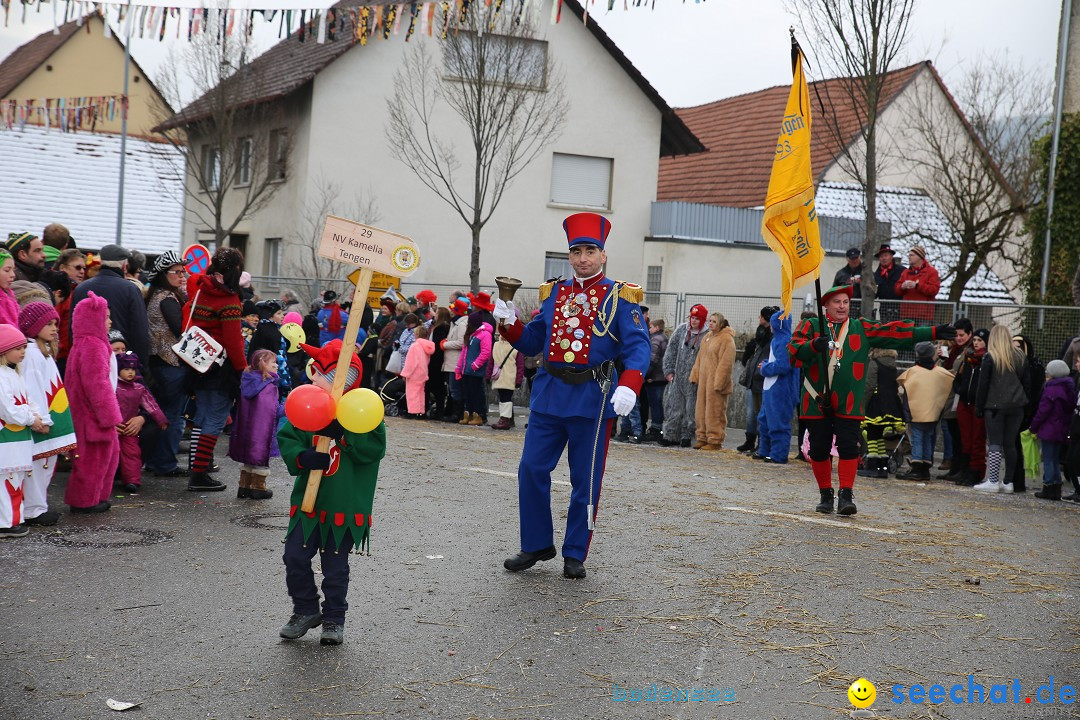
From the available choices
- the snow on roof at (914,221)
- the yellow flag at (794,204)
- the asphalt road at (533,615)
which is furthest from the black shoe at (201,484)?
the snow on roof at (914,221)

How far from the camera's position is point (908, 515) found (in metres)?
10.2

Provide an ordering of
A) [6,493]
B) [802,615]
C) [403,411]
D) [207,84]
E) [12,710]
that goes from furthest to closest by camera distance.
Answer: [207,84]
[403,411]
[6,493]
[802,615]
[12,710]

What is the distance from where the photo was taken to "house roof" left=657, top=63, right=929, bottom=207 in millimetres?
32750

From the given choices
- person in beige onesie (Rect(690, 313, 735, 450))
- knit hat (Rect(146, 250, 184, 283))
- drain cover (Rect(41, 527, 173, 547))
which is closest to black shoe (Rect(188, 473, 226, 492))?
drain cover (Rect(41, 527, 173, 547))

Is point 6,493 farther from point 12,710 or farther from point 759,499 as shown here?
point 759,499

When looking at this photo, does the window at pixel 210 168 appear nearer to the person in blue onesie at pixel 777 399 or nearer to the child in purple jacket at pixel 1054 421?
the person in blue onesie at pixel 777 399

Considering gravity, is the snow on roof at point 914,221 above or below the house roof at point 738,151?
below

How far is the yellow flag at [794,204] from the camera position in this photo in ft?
29.7

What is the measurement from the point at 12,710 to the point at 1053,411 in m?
10.9

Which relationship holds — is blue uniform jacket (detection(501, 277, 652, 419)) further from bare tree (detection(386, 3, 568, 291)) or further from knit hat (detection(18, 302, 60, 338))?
bare tree (detection(386, 3, 568, 291))

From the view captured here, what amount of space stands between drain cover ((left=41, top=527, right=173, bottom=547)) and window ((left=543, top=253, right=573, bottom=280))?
79.5 feet

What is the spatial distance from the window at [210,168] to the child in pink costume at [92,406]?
72.0ft

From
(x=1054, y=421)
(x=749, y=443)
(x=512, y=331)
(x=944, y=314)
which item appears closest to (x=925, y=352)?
(x=1054, y=421)

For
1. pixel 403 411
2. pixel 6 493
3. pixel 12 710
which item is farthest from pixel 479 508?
pixel 403 411
